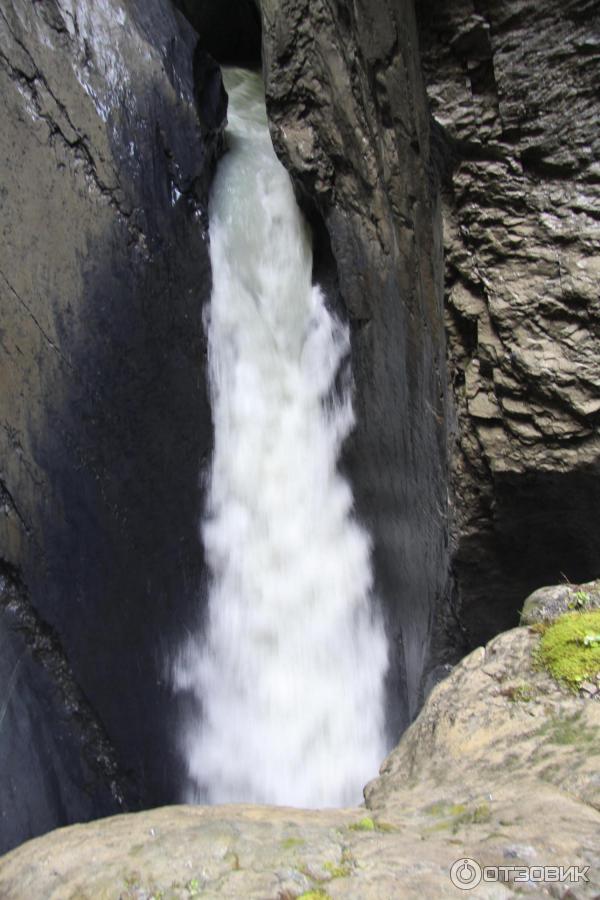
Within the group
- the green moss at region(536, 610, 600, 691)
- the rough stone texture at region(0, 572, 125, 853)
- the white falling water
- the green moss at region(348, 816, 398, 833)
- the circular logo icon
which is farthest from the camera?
the white falling water

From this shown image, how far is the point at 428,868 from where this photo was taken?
66.0 inches

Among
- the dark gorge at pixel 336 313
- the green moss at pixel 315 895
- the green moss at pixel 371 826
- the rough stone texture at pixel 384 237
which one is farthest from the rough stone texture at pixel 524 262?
the green moss at pixel 315 895

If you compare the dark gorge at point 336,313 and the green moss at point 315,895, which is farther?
the dark gorge at point 336,313

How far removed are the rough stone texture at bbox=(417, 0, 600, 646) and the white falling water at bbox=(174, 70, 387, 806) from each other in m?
1.13

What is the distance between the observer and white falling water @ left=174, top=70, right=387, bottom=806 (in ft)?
17.1

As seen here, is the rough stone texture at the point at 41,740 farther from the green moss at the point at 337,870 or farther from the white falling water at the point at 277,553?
the green moss at the point at 337,870

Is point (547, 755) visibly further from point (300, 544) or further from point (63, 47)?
point (63, 47)

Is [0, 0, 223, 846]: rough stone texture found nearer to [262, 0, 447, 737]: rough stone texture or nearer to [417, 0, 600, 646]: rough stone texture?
[262, 0, 447, 737]: rough stone texture

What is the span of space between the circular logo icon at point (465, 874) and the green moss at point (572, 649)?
2.85ft

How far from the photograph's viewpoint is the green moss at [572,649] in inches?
95.2

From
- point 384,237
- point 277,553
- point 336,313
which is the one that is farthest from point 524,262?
point 277,553

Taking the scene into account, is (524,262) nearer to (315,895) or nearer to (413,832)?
(413,832)

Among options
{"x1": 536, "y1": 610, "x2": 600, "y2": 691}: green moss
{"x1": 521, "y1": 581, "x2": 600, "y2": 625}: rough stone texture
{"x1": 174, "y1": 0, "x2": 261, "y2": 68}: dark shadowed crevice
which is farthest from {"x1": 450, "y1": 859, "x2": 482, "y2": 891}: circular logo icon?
{"x1": 174, "y1": 0, "x2": 261, "y2": 68}: dark shadowed crevice

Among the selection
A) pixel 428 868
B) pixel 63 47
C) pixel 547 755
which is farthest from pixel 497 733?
pixel 63 47
